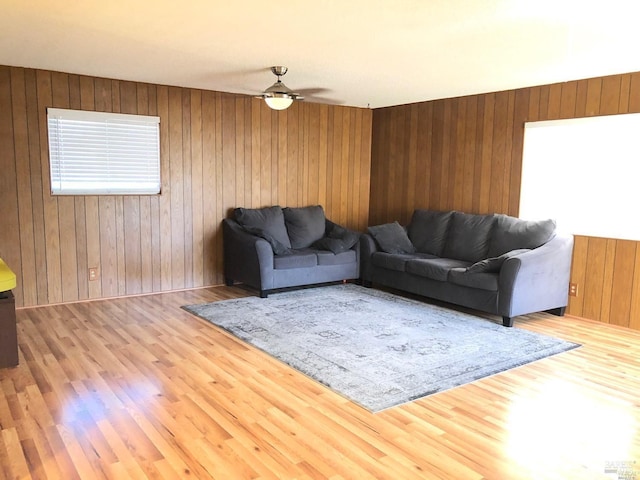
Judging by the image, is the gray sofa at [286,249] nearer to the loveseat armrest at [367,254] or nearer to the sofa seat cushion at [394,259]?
the loveseat armrest at [367,254]

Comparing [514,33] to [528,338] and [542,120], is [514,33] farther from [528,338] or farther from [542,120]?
[528,338]

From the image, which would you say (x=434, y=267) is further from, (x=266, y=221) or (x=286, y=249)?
(x=266, y=221)

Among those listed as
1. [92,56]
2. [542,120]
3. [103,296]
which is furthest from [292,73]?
[103,296]

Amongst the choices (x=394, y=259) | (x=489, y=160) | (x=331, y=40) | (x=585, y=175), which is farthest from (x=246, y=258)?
(x=585, y=175)

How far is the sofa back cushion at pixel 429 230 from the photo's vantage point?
5.75m

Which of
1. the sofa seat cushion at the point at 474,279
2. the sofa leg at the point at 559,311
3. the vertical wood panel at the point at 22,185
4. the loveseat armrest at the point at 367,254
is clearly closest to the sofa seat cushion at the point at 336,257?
the loveseat armrest at the point at 367,254

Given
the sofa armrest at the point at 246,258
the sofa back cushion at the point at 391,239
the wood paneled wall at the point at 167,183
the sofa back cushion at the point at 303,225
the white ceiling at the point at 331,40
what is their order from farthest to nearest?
the sofa back cushion at the point at 303,225
the sofa back cushion at the point at 391,239
the sofa armrest at the point at 246,258
the wood paneled wall at the point at 167,183
the white ceiling at the point at 331,40

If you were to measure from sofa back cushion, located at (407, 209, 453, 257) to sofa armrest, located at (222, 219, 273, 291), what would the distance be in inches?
69.9

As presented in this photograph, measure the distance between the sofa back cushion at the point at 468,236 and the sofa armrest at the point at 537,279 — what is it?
76 cm

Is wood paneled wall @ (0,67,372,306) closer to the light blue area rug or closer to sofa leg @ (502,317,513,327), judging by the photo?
the light blue area rug

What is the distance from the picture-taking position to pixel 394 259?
5480 mm

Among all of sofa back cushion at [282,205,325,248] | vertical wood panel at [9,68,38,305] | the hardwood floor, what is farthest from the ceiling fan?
vertical wood panel at [9,68,38,305]

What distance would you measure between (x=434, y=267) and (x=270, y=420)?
9.06 ft

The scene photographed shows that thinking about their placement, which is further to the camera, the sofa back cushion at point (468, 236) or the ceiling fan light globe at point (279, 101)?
the sofa back cushion at point (468, 236)
